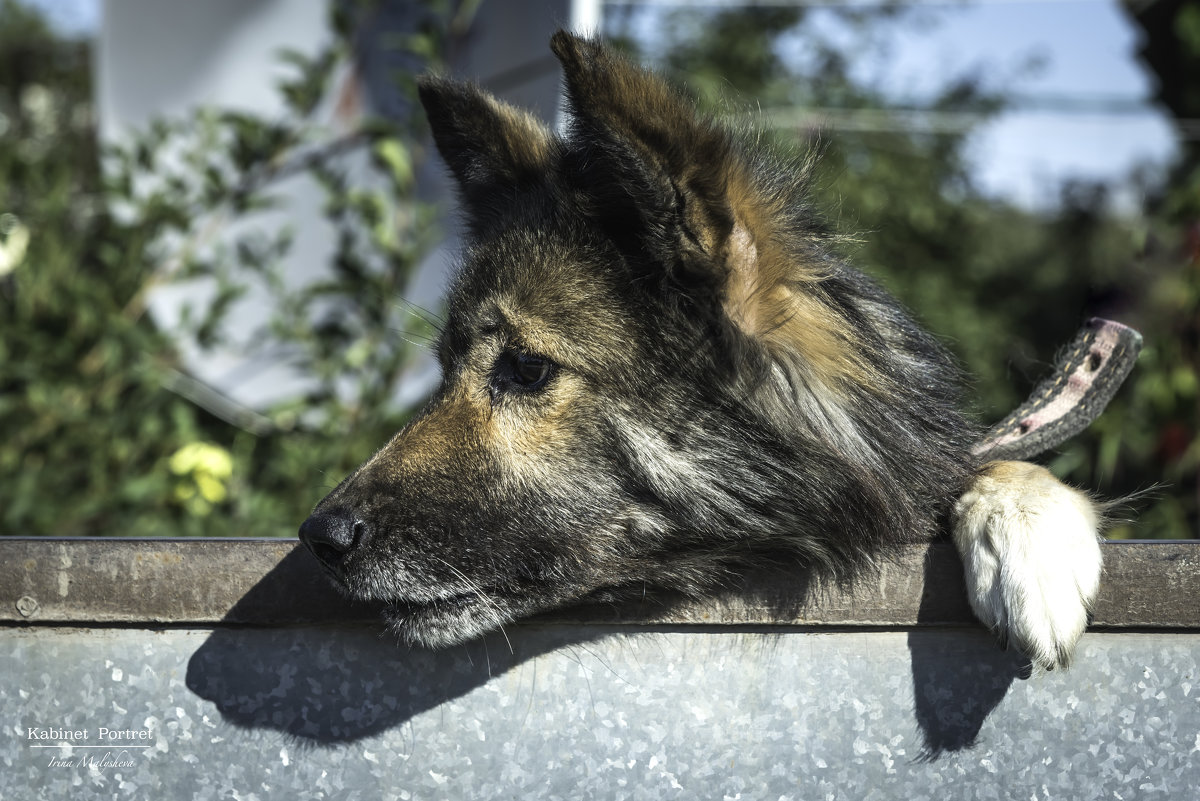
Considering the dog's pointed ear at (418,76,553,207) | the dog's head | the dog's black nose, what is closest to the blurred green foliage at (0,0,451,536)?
the dog's pointed ear at (418,76,553,207)

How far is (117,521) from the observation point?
410 cm

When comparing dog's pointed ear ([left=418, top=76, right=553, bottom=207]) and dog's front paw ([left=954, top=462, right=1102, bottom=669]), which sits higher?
dog's pointed ear ([left=418, top=76, right=553, bottom=207])

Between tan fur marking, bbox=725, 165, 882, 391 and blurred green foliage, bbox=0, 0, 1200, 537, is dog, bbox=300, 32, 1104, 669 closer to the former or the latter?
tan fur marking, bbox=725, 165, 882, 391

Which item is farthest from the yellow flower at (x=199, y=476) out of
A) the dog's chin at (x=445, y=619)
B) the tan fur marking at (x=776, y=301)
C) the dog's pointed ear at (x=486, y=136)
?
the tan fur marking at (x=776, y=301)

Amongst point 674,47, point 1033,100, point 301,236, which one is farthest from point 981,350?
point 301,236

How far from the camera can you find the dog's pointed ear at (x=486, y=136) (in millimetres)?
2602

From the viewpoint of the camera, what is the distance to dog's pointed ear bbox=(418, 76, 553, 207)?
260cm

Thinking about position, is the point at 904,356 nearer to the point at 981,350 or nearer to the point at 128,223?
the point at 128,223

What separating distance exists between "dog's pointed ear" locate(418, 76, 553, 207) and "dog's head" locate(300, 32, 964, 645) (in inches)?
16.6

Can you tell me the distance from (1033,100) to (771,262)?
7.95 meters

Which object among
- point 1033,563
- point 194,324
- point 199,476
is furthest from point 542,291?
point 194,324

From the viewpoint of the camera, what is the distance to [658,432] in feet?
6.82

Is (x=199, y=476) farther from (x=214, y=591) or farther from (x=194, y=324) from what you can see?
(x=214, y=591)

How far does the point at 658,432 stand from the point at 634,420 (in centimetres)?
5
